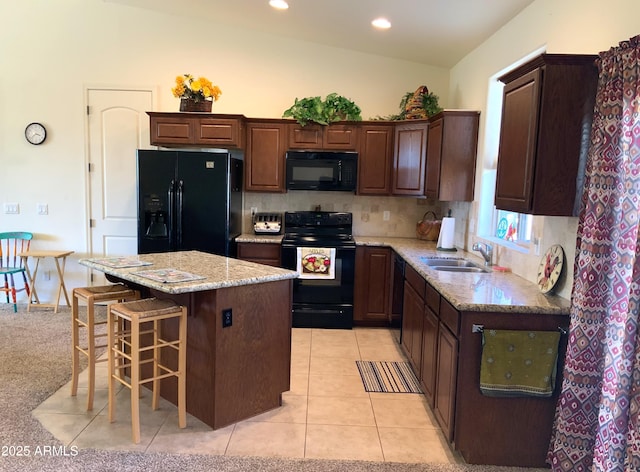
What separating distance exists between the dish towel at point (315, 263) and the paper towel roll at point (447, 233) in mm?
1031

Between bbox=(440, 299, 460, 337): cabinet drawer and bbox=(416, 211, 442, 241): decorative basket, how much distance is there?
87.7 inches

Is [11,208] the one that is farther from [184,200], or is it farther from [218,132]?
[218,132]

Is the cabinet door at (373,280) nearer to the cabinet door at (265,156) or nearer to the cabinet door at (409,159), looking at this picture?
the cabinet door at (409,159)

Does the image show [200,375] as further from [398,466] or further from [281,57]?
[281,57]

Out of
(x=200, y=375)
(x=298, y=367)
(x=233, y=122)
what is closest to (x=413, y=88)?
(x=233, y=122)

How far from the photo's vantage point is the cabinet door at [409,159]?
4434 millimetres

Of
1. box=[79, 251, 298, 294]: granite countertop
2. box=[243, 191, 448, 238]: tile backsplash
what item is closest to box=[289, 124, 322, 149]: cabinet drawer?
box=[243, 191, 448, 238]: tile backsplash

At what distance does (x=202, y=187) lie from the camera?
4336mm

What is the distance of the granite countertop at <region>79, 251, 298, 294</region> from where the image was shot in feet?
7.68

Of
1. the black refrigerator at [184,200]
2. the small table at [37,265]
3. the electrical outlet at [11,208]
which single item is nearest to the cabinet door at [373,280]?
the black refrigerator at [184,200]

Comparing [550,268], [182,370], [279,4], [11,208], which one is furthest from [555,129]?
[11,208]

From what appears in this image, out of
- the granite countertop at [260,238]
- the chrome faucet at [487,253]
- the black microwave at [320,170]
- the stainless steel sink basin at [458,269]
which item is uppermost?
the black microwave at [320,170]

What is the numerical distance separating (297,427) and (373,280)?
209cm

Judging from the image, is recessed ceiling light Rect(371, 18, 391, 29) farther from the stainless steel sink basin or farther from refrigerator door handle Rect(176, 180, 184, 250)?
refrigerator door handle Rect(176, 180, 184, 250)
